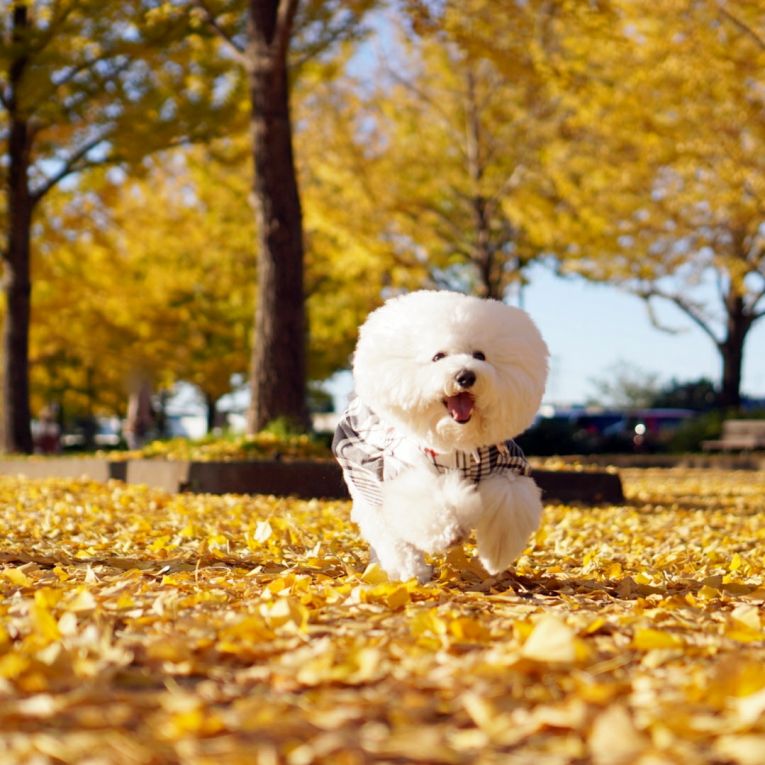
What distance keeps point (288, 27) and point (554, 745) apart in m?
9.48

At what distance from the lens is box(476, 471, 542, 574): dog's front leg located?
3.72 metres

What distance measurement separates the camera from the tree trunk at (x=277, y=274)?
33.4 feet

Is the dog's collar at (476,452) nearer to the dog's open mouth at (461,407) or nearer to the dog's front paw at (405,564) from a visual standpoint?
the dog's open mouth at (461,407)

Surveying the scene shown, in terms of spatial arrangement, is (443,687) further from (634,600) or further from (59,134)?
(59,134)

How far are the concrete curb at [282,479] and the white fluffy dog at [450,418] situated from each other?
3.95 metres

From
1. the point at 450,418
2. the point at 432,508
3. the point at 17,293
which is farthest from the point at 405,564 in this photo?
the point at 17,293

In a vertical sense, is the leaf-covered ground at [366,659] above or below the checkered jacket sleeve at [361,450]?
below

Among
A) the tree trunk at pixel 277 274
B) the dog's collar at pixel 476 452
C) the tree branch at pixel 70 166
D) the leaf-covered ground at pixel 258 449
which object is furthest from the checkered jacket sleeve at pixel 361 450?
the tree branch at pixel 70 166

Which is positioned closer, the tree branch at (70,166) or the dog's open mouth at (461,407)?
the dog's open mouth at (461,407)

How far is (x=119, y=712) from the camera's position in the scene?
215 cm

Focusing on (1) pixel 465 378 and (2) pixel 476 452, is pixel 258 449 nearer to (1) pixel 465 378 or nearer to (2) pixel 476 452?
(2) pixel 476 452

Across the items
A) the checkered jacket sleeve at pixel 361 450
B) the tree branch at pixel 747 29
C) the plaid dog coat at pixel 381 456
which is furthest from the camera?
the tree branch at pixel 747 29

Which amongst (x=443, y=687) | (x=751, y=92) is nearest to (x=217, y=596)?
(x=443, y=687)

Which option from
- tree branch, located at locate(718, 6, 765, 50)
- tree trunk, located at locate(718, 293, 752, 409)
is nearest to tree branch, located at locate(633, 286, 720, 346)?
tree trunk, located at locate(718, 293, 752, 409)
